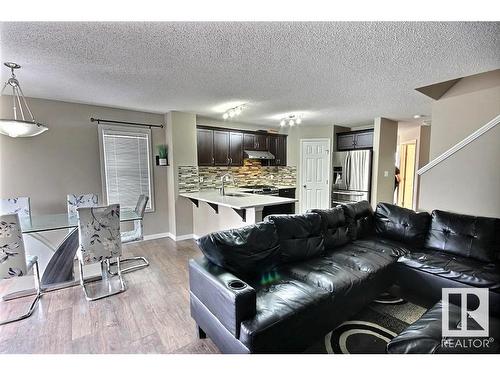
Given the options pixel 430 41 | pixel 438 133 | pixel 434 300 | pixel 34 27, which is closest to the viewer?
pixel 34 27

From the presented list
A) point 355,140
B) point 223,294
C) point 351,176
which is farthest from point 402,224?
point 355,140

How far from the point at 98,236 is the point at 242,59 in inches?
93.3

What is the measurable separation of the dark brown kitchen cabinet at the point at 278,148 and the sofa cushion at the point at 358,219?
3136 mm

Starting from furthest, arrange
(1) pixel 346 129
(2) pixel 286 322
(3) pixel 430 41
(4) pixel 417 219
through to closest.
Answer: (1) pixel 346 129
(4) pixel 417 219
(3) pixel 430 41
(2) pixel 286 322

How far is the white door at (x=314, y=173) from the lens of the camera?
5980 millimetres

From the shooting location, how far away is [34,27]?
1.70 meters

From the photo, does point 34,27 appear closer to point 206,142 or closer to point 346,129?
point 206,142

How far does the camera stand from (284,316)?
150 cm

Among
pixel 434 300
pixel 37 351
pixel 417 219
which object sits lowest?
pixel 37 351

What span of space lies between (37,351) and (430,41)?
12.8 feet

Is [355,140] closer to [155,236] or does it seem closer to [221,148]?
[221,148]

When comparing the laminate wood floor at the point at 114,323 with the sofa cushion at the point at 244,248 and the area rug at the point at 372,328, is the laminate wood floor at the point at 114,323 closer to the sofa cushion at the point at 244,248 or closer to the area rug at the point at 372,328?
the sofa cushion at the point at 244,248

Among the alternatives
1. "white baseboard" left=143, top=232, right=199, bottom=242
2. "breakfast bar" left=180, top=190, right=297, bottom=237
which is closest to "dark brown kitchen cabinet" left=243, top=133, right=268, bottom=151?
"breakfast bar" left=180, top=190, right=297, bottom=237
